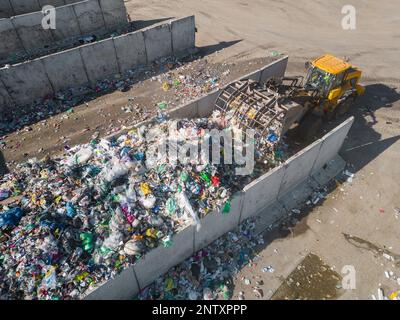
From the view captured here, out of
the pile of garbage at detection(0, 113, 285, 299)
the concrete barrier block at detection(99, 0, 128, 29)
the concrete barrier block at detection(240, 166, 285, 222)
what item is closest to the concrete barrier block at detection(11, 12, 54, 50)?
the concrete barrier block at detection(99, 0, 128, 29)

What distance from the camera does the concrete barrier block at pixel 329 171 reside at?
9.20 meters

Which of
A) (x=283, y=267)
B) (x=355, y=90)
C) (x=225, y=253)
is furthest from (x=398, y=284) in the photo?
(x=355, y=90)

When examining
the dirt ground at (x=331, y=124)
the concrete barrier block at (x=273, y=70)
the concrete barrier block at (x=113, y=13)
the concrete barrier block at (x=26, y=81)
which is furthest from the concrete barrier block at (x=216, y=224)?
the concrete barrier block at (x=113, y=13)

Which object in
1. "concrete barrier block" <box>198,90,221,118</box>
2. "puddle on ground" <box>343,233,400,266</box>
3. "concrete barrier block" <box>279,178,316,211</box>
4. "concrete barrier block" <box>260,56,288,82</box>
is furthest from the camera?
"concrete barrier block" <box>260,56,288,82</box>

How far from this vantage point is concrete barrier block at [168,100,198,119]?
916cm

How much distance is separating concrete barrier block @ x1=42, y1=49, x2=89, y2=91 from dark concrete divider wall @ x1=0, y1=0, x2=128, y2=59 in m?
4.39

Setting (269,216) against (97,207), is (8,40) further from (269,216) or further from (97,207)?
(269,216)

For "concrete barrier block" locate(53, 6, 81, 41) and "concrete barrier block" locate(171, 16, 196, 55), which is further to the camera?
"concrete barrier block" locate(53, 6, 81, 41)

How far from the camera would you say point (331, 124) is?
439 inches

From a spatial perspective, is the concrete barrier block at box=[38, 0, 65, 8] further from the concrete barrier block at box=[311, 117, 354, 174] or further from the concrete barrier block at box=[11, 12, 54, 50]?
Answer: the concrete barrier block at box=[311, 117, 354, 174]

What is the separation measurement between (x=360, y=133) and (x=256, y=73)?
14.3 feet

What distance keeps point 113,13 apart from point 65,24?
2710 mm

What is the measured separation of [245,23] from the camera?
58.2ft
